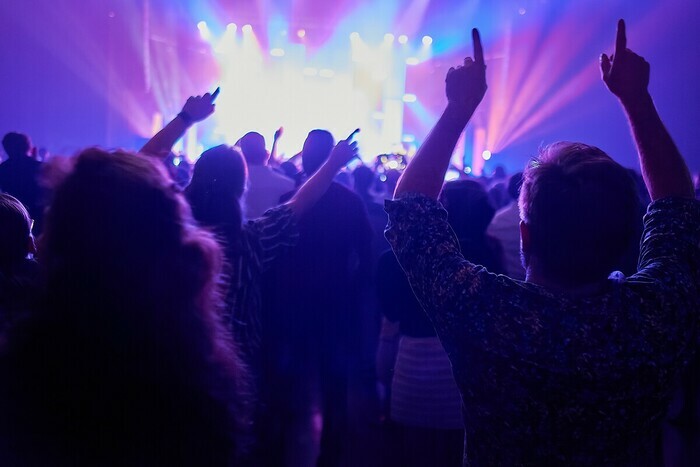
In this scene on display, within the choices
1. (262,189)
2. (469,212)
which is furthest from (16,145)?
(469,212)

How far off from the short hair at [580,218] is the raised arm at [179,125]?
1393 millimetres

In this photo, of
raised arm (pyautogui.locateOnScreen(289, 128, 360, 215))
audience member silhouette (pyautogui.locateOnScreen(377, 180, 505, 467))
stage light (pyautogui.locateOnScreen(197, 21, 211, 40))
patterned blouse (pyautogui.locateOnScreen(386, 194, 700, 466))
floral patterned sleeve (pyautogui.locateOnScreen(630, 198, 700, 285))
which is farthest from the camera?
stage light (pyautogui.locateOnScreen(197, 21, 211, 40))

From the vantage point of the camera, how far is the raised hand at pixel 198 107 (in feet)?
7.37

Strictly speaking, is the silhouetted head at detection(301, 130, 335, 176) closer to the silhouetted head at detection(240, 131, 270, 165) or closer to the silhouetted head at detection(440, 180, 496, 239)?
the silhouetted head at detection(240, 131, 270, 165)

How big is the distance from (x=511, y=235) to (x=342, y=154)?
1.60m

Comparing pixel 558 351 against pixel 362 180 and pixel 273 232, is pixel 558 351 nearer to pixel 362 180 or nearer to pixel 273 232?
pixel 273 232

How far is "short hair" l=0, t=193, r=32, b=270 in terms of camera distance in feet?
6.24

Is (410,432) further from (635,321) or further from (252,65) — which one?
(252,65)

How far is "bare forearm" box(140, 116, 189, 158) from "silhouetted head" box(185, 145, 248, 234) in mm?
185

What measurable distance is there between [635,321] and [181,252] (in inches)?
34.2

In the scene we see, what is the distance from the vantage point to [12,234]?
1934 mm

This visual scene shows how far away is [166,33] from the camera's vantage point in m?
18.9

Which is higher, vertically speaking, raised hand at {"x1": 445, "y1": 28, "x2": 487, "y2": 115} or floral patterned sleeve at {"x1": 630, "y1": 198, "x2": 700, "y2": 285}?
raised hand at {"x1": 445, "y1": 28, "x2": 487, "y2": 115}

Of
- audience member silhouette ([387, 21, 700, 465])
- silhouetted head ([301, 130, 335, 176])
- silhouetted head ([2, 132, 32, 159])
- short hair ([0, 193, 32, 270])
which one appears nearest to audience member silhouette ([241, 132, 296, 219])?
silhouetted head ([301, 130, 335, 176])
